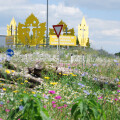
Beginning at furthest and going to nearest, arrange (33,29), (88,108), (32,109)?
(33,29), (88,108), (32,109)

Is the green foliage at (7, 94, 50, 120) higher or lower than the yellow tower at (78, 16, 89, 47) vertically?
lower

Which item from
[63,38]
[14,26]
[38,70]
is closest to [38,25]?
[63,38]

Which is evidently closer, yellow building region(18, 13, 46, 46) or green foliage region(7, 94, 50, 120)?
green foliage region(7, 94, 50, 120)

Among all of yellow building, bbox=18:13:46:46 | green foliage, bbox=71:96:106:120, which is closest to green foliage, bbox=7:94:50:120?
green foliage, bbox=71:96:106:120

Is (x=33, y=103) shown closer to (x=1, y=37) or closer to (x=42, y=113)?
(x=42, y=113)

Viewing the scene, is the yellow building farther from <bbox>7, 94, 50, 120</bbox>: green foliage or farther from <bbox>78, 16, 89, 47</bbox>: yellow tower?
<bbox>7, 94, 50, 120</bbox>: green foliage

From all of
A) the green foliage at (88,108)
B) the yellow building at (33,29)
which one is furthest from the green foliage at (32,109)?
the yellow building at (33,29)

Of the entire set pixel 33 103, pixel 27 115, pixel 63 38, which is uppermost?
pixel 63 38

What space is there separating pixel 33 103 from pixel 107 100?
1804mm

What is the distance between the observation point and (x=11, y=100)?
2.73m

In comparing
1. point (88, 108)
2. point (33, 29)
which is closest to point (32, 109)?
point (88, 108)

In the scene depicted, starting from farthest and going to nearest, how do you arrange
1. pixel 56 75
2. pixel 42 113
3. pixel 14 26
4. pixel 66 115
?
pixel 14 26, pixel 56 75, pixel 66 115, pixel 42 113

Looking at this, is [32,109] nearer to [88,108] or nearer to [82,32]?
[88,108]

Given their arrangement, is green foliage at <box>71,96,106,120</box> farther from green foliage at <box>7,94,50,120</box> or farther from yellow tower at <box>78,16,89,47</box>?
yellow tower at <box>78,16,89,47</box>
